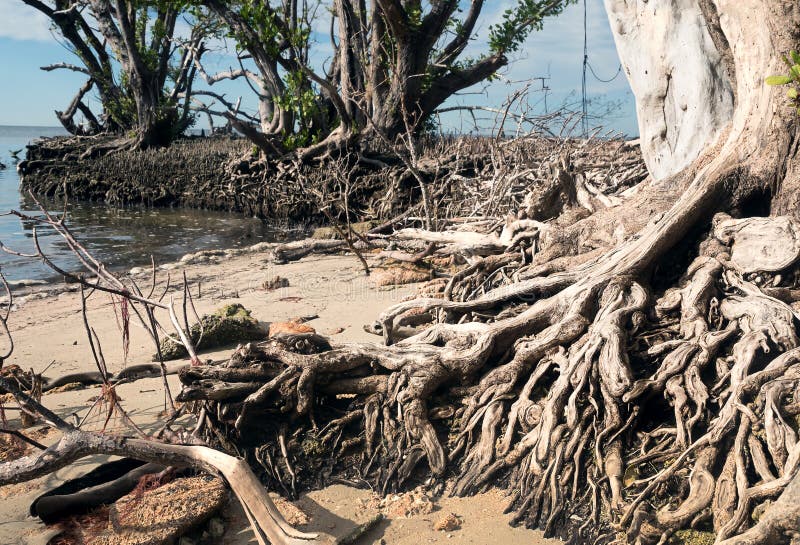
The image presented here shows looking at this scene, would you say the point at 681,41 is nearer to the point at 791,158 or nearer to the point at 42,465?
the point at 791,158

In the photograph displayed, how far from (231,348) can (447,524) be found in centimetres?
341

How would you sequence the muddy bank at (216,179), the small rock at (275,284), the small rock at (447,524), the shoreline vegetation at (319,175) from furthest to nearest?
the muddy bank at (216,179) < the shoreline vegetation at (319,175) < the small rock at (275,284) < the small rock at (447,524)

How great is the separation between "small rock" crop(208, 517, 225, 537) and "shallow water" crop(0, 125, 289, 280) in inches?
366

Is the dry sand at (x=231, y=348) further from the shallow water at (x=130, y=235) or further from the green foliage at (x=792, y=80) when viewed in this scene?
the green foliage at (x=792, y=80)

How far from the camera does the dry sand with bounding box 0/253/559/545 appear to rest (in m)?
3.16

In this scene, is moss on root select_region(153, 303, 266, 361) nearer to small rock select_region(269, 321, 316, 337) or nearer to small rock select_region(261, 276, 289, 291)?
small rock select_region(269, 321, 316, 337)

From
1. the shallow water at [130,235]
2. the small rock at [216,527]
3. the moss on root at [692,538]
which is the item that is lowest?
the small rock at [216,527]

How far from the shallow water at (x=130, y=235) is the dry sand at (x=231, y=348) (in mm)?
2618

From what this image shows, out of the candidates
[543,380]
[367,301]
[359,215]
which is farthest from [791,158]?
[359,215]

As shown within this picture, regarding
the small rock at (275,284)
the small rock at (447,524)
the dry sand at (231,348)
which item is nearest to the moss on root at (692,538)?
→ the dry sand at (231,348)

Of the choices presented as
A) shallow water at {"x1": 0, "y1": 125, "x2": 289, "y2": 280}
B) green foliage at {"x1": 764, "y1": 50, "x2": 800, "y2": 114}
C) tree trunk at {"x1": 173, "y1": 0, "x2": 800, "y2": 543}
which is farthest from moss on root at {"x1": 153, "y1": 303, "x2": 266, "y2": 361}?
shallow water at {"x1": 0, "y1": 125, "x2": 289, "y2": 280}

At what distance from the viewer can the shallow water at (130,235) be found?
12836 mm

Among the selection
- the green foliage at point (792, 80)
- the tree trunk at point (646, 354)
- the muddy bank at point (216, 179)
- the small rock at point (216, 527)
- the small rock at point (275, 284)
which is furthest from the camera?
the muddy bank at point (216, 179)

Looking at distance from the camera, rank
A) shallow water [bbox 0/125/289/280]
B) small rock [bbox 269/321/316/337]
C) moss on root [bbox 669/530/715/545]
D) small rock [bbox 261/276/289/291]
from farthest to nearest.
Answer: shallow water [bbox 0/125/289/280] → small rock [bbox 261/276/289/291] → small rock [bbox 269/321/316/337] → moss on root [bbox 669/530/715/545]
